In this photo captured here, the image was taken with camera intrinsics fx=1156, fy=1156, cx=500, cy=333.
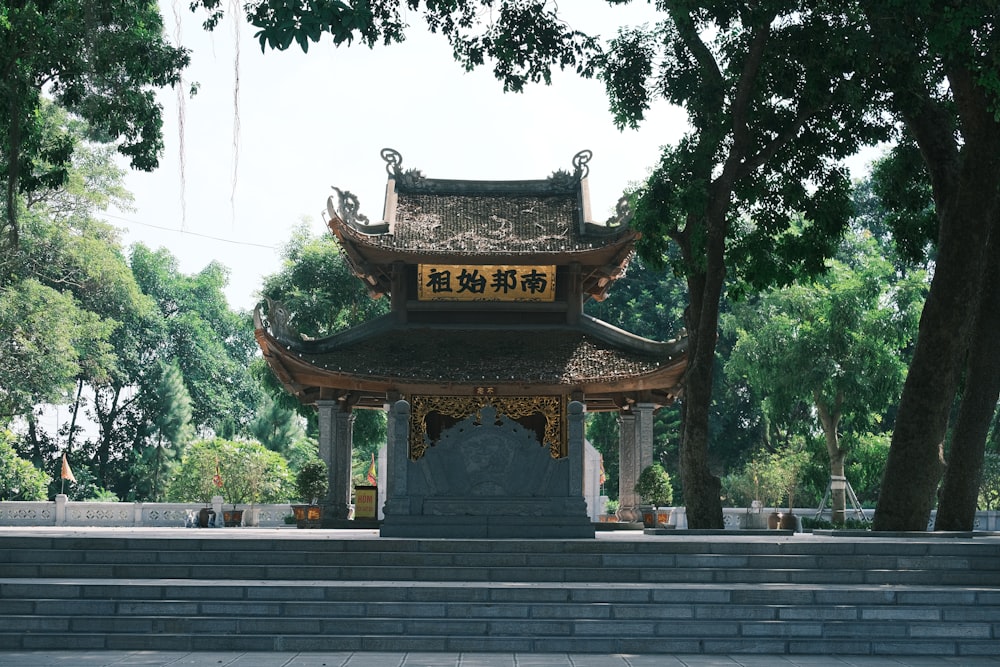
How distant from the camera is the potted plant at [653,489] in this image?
79.5ft

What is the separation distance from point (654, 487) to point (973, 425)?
9.07 m

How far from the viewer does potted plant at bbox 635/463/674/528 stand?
2423cm

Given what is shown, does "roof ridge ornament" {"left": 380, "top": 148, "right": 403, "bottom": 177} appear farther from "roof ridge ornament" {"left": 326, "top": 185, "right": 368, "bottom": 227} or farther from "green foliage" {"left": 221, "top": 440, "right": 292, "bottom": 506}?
"green foliage" {"left": 221, "top": 440, "right": 292, "bottom": 506}

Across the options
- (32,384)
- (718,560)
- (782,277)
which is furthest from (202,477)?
(718,560)

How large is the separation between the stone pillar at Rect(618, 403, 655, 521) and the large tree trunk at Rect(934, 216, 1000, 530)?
373 inches

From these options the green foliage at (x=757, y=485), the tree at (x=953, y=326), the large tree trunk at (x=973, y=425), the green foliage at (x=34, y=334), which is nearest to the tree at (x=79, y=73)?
the tree at (x=953, y=326)

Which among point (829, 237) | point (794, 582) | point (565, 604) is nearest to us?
point (565, 604)

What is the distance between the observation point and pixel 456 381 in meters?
23.7

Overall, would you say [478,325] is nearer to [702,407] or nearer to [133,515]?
[702,407]

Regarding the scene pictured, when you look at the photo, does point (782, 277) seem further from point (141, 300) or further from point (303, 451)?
point (303, 451)

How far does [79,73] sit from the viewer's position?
632 inches

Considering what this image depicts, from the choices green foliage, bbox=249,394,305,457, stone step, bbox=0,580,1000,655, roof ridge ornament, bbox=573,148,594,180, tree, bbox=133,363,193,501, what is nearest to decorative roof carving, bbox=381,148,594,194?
roof ridge ornament, bbox=573,148,594,180

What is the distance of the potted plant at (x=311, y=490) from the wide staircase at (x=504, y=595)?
12.3 meters

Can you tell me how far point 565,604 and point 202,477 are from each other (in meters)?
32.9
